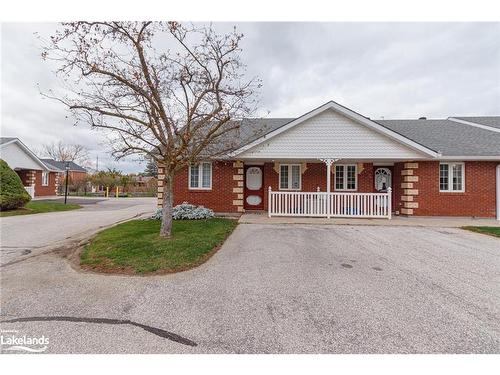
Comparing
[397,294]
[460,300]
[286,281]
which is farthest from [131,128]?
[460,300]

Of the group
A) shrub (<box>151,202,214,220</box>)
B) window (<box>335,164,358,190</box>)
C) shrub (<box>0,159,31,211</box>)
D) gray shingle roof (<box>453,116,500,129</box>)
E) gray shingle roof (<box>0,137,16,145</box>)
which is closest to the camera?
shrub (<box>151,202,214,220</box>)

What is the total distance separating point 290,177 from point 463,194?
8500 millimetres

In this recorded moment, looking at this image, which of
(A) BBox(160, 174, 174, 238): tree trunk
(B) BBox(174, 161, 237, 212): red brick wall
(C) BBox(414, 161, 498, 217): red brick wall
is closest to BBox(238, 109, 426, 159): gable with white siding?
(B) BBox(174, 161, 237, 212): red brick wall

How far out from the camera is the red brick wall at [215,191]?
473 inches

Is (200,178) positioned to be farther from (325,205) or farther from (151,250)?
(151,250)

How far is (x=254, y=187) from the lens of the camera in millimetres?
12852

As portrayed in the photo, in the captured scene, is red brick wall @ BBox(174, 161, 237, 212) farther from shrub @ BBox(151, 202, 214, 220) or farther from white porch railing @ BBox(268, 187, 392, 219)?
white porch railing @ BBox(268, 187, 392, 219)

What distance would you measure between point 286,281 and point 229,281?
1049 mm

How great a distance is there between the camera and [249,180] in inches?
507

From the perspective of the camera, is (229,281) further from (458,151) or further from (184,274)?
(458,151)

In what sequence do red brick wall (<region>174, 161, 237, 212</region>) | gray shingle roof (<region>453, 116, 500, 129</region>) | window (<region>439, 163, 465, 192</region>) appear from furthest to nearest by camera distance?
gray shingle roof (<region>453, 116, 500, 129</region>) < red brick wall (<region>174, 161, 237, 212</region>) < window (<region>439, 163, 465, 192</region>)

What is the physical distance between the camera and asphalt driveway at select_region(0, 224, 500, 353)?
102 inches

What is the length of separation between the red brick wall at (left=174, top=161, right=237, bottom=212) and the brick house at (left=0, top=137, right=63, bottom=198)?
65.5 feet

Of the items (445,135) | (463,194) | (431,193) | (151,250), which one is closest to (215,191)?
(151,250)
